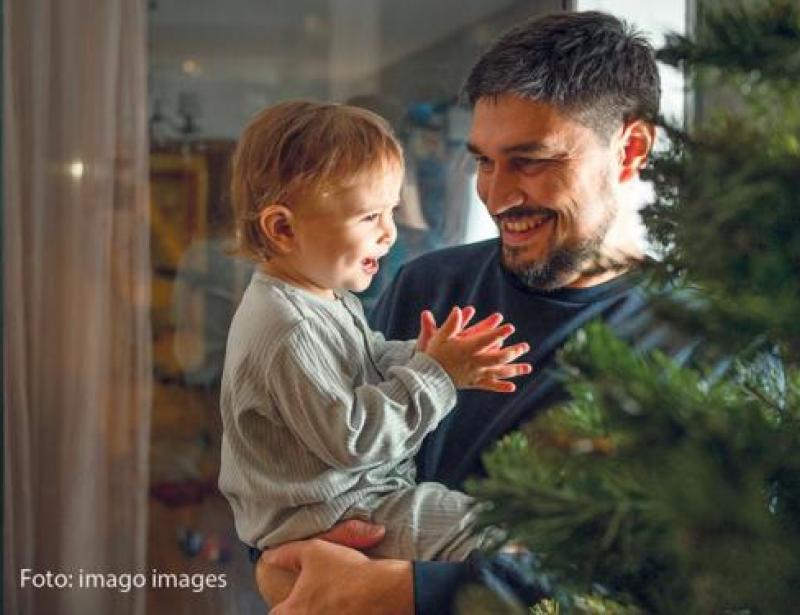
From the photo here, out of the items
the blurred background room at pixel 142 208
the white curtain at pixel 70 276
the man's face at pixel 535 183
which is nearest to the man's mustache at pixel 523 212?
the man's face at pixel 535 183

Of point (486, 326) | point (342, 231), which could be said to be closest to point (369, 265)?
point (342, 231)

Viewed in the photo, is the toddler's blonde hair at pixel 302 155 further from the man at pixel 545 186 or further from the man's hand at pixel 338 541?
the man's hand at pixel 338 541

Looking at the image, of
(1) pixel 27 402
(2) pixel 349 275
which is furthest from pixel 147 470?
(2) pixel 349 275

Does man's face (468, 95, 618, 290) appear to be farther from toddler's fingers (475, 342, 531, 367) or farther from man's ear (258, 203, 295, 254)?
man's ear (258, 203, 295, 254)

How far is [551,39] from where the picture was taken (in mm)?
1554

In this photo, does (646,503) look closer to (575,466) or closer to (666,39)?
(575,466)

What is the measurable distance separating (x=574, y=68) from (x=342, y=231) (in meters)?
0.32

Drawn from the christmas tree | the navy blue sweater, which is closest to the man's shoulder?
the navy blue sweater

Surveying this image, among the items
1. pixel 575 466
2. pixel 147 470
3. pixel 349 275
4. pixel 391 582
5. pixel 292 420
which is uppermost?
pixel 575 466

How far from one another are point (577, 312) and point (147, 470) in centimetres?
153

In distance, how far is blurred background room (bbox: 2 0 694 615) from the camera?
2.75 metres

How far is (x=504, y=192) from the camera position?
1.53 metres

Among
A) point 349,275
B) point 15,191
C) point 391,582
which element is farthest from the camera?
point 15,191

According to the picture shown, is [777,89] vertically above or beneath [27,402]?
above
